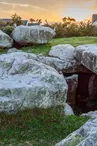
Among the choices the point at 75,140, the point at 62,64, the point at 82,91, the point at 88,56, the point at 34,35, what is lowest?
the point at 82,91

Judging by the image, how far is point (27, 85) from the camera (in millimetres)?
8406

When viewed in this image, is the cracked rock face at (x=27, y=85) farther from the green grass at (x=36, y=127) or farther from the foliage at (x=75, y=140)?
the foliage at (x=75, y=140)

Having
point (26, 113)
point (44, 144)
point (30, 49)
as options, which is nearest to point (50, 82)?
point (26, 113)

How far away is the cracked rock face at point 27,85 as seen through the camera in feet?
26.9

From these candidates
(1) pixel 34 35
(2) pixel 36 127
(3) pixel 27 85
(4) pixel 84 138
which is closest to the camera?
(4) pixel 84 138

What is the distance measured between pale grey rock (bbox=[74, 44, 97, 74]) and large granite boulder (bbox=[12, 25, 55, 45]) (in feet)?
8.96

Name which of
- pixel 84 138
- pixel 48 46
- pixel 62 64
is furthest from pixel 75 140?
pixel 48 46

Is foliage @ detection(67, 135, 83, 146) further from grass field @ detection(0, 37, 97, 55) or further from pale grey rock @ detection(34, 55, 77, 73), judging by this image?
grass field @ detection(0, 37, 97, 55)

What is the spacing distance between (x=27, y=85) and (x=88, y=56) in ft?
15.7

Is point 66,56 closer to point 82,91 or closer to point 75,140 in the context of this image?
point 82,91

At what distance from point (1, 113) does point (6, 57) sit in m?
1.96

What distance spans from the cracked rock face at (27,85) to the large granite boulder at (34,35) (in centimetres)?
649

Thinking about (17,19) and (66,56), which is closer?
(66,56)

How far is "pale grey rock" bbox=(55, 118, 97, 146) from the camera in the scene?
3969 millimetres
